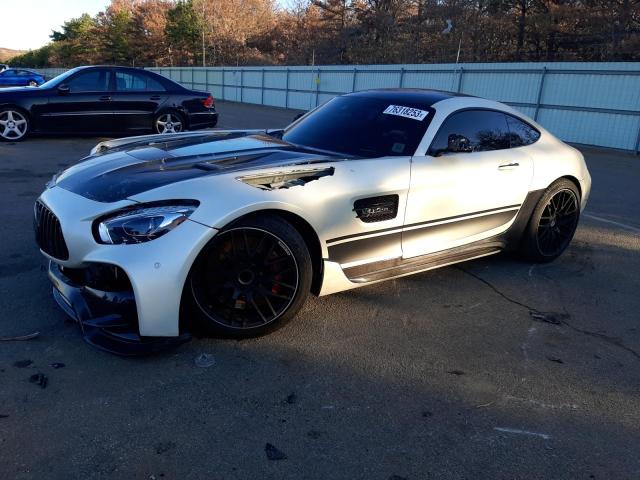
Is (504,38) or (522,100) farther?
(504,38)

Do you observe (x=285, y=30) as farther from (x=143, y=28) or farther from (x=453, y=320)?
(x=453, y=320)

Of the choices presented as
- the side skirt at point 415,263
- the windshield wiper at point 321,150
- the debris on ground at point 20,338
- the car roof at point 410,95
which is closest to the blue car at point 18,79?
the car roof at point 410,95

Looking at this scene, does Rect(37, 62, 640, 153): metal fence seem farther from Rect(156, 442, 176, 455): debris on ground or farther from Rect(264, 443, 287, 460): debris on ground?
Rect(156, 442, 176, 455): debris on ground

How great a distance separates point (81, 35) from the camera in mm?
72562

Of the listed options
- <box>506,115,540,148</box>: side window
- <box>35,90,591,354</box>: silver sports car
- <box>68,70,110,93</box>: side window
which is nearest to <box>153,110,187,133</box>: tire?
<box>68,70,110,93</box>: side window

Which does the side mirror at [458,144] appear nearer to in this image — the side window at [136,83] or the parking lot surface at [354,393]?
the parking lot surface at [354,393]

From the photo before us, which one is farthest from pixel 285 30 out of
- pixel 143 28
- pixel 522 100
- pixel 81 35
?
pixel 522 100

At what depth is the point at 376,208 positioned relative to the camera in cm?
351

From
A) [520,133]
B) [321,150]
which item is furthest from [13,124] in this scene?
[520,133]

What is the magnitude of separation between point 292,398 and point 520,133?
3.35m

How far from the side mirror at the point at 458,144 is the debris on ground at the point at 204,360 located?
2.30 metres

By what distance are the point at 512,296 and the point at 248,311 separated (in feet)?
7.09

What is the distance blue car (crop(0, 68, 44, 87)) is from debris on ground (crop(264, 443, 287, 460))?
3191 cm

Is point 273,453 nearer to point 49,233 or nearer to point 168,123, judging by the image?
point 49,233
